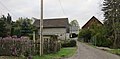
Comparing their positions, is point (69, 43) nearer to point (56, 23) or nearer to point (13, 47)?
point (56, 23)

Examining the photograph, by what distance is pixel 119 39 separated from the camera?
48250 millimetres

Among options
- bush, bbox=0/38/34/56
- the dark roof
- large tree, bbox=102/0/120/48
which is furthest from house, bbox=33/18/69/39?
bush, bbox=0/38/34/56

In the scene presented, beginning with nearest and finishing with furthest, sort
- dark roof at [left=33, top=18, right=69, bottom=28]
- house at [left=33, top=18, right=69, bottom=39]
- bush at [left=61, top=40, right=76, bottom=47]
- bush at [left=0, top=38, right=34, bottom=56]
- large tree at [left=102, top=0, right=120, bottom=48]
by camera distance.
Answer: bush at [left=0, top=38, right=34, bottom=56] → large tree at [left=102, top=0, right=120, bottom=48] → bush at [left=61, top=40, right=76, bottom=47] → house at [left=33, top=18, right=69, bottom=39] → dark roof at [left=33, top=18, right=69, bottom=28]

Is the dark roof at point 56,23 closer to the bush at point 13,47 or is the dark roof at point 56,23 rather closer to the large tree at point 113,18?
the large tree at point 113,18

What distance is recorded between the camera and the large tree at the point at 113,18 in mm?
46009

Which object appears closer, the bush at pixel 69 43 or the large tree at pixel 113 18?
the large tree at pixel 113 18

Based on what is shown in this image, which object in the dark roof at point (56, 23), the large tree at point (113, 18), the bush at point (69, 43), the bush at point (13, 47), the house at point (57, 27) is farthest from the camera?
the dark roof at point (56, 23)

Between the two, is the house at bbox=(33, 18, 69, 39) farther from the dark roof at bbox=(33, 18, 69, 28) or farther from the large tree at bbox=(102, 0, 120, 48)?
the large tree at bbox=(102, 0, 120, 48)

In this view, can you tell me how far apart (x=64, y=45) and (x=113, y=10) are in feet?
43.0

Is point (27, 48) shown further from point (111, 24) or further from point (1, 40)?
point (111, 24)

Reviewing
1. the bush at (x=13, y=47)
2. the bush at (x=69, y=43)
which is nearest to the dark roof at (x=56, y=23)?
the bush at (x=69, y=43)

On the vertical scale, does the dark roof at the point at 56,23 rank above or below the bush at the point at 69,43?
above

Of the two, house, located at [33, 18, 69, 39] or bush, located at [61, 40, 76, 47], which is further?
house, located at [33, 18, 69, 39]

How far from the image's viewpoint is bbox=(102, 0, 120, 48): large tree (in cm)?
4601
